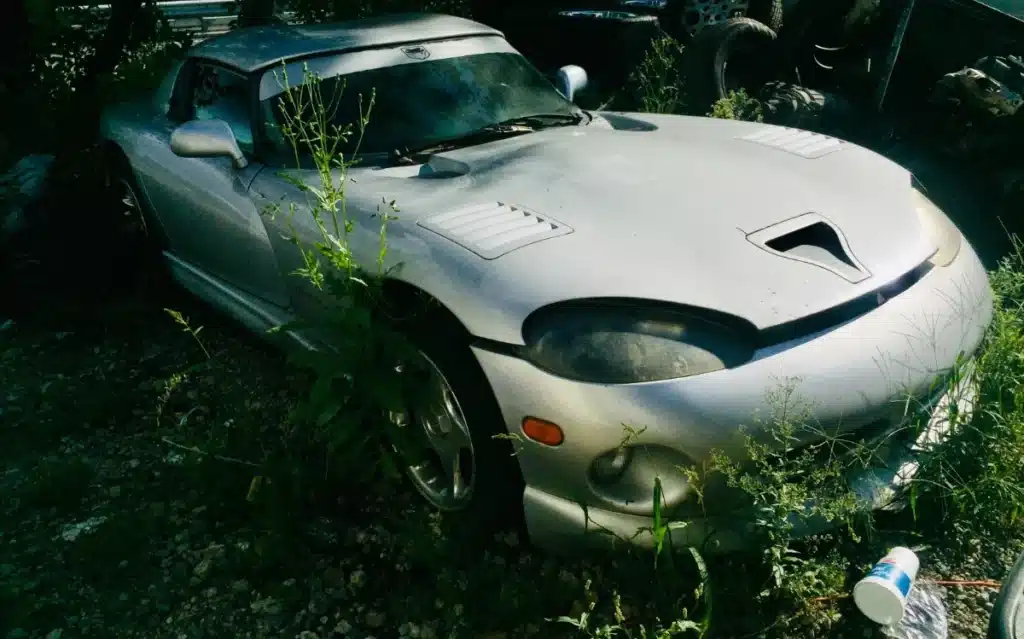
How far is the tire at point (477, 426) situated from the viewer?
7.56 feet

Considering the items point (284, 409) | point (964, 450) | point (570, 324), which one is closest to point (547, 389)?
point (570, 324)

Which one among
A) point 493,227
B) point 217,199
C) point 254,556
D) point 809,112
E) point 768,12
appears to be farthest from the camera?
point 768,12

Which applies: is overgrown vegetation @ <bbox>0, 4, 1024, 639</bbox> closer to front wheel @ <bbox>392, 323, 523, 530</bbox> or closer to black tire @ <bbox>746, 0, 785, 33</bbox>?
front wheel @ <bbox>392, 323, 523, 530</bbox>

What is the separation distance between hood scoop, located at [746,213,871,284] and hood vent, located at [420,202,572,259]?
565 millimetres

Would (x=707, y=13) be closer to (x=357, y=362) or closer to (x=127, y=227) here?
(x=127, y=227)

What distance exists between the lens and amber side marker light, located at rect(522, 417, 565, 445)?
2117 mm

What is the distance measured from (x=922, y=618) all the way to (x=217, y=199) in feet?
9.05

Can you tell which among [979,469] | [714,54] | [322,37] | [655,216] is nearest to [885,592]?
[979,469]

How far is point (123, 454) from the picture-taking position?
3203mm

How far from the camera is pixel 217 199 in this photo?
11.0 ft

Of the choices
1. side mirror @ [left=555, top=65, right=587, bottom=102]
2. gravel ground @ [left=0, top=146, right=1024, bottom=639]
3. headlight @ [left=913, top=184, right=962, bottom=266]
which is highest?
side mirror @ [left=555, top=65, right=587, bottom=102]

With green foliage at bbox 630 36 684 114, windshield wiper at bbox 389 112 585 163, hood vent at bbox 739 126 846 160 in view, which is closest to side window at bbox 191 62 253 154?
windshield wiper at bbox 389 112 585 163

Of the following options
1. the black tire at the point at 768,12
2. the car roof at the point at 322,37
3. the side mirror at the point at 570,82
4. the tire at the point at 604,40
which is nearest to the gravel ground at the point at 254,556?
the car roof at the point at 322,37

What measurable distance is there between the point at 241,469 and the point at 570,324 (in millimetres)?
1387
